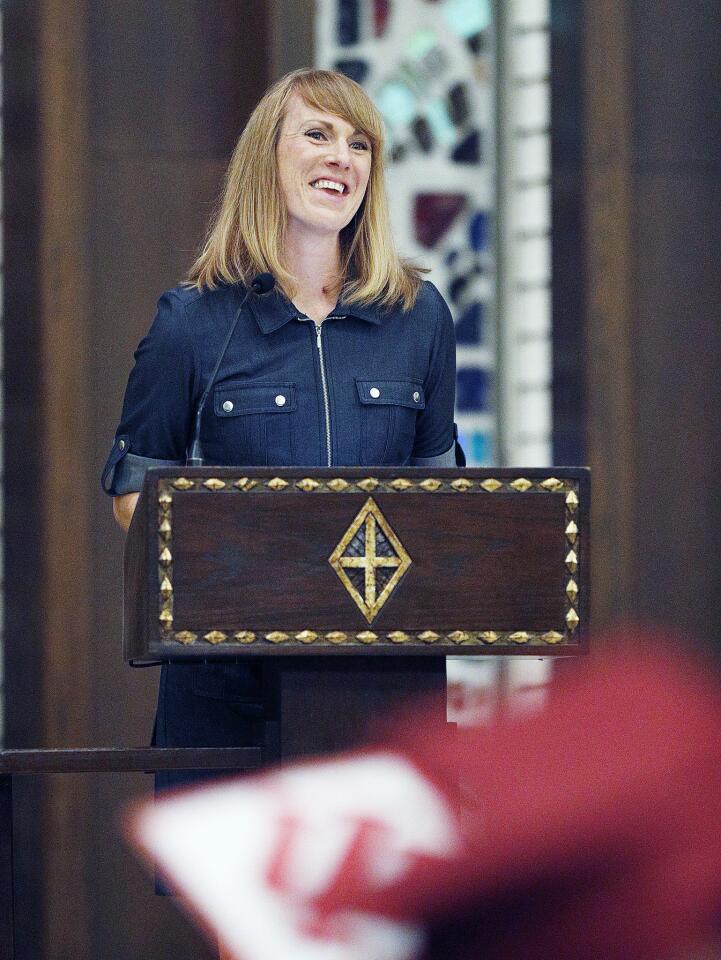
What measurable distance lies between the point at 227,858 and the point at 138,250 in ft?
7.17

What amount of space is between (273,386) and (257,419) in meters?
0.05

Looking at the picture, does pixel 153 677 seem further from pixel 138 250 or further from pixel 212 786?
pixel 212 786

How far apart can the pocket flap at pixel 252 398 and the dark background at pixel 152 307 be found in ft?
7.36

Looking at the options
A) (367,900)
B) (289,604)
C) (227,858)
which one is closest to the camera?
(289,604)

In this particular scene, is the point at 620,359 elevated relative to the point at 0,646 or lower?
elevated

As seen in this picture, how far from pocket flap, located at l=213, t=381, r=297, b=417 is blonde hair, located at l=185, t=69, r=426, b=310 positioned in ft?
0.49

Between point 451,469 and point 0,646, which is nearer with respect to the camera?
point 451,469

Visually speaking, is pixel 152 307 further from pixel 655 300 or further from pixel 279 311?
pixel 279 311

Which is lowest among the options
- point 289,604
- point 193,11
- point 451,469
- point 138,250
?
point 289,604

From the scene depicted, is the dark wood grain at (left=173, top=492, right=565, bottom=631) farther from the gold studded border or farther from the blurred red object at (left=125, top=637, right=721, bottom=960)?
the blurred red object at (left=125, top=637, right=721, bottom=960)

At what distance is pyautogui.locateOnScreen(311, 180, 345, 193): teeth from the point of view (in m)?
2.31

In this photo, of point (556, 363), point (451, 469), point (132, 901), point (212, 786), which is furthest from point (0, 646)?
point (451, 469)

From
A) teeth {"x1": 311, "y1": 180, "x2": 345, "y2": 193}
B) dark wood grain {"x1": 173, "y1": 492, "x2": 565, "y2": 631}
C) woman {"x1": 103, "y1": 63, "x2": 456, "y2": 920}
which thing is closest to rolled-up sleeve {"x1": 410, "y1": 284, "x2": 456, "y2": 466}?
woman {"x1": 103, "y1": 63, "x2": 456, "y2": 920}

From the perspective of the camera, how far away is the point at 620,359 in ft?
15.3
